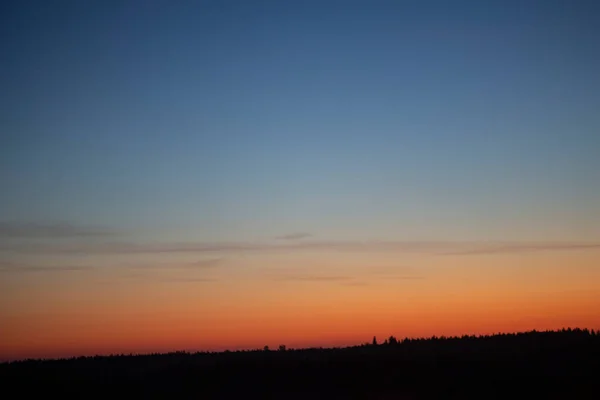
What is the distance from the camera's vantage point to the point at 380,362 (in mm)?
46438

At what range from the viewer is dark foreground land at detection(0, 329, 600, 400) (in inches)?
1622

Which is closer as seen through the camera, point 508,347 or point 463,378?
point 463,378

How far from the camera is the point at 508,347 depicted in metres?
53.6

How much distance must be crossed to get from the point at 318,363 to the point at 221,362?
6195 mm

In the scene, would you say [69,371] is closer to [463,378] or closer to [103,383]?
[103,383]

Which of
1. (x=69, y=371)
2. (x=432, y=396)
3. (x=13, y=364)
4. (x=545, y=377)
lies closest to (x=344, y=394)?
(x=432, y=396)

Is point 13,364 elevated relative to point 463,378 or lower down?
elevated

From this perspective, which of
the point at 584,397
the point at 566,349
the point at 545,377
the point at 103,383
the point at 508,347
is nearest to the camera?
the point at 584,397

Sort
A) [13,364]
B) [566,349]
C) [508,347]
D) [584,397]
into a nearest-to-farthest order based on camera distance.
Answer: [584,397] → [566,349] → [508,347] → [13,364]

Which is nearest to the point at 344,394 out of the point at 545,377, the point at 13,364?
the point at 545,377

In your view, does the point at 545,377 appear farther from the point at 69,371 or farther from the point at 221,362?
the point at 69,371

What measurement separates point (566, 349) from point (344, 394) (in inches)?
598

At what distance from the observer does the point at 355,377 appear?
4428cm

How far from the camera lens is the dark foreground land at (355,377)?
135 ft
